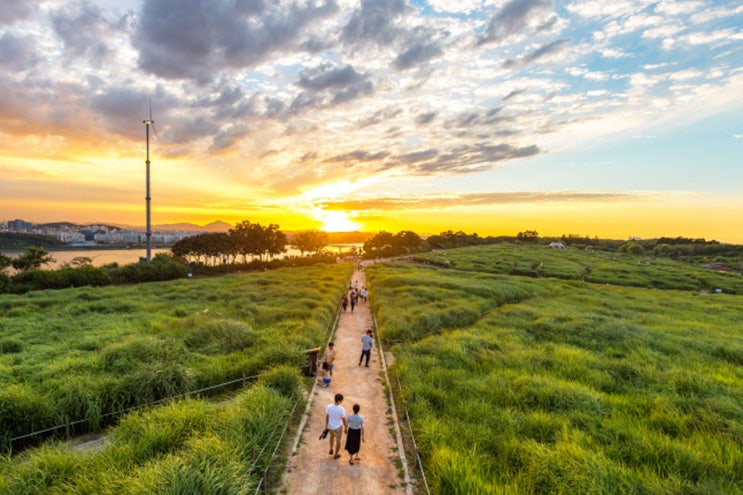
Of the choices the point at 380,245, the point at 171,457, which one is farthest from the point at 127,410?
the point at 380,245

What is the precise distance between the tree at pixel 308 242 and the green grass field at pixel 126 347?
271ft

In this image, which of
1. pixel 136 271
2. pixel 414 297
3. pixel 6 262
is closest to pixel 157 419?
pixel 414 297

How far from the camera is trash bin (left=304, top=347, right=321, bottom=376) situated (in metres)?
15.9

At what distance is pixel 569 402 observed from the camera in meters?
12.9

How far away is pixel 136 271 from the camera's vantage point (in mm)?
51125

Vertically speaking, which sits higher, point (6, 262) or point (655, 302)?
point (6, 262)

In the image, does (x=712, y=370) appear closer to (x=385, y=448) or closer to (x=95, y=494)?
(x=385, y=448)

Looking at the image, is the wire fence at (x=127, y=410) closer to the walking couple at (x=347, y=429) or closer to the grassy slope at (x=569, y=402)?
the walking couple at (x=347, y=429)

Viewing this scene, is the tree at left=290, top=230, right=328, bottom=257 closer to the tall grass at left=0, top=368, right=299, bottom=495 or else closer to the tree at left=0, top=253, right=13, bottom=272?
the tree at left=0, top=253, right=13, bottom=272

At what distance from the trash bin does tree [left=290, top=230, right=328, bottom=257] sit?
325 feet

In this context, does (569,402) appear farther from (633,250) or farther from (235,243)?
(633,250)

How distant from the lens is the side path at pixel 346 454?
28.6 ft

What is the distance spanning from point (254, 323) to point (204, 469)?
16.1 meters

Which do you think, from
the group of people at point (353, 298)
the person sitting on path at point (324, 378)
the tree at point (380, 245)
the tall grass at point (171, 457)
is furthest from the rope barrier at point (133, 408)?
the tree at point (380, 245)
